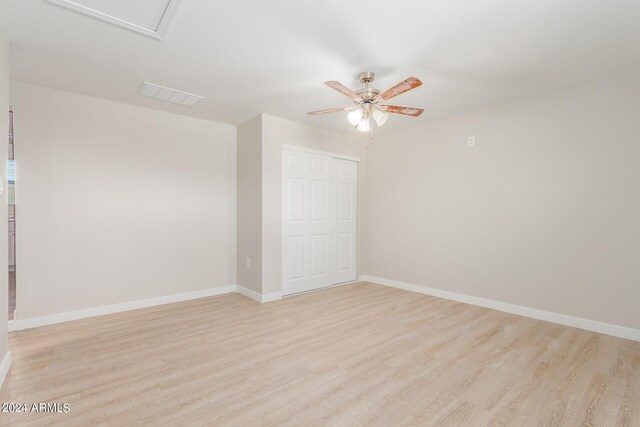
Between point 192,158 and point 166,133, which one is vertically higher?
point 166,133

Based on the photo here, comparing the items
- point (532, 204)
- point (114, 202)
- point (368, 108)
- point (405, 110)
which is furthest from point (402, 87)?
point (114, 202)

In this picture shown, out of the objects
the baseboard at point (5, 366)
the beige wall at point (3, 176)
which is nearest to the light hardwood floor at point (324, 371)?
the baseboard at point (5, 366)

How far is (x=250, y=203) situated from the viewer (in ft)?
→ 14.2

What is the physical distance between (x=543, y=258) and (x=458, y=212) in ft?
3.62

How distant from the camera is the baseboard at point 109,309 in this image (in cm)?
313

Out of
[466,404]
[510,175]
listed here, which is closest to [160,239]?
[466,404]

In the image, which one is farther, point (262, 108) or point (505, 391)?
point (262, 108)

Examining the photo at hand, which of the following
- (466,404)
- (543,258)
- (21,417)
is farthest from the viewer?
(543,258)

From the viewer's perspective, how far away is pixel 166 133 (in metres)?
4.01

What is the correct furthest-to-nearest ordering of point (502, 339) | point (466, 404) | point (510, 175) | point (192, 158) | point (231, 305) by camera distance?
point (192, 158) < point (231, 305) < point (510, 175) < point (502, 339) < point (466, 404)

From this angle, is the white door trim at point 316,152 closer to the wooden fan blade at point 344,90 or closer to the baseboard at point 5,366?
the wooden fan blade at point 344,90

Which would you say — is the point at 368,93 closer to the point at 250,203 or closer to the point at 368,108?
the point at 368,108

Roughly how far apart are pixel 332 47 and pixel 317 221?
8.94 ft

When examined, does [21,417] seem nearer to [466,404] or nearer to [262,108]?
[466,404]
